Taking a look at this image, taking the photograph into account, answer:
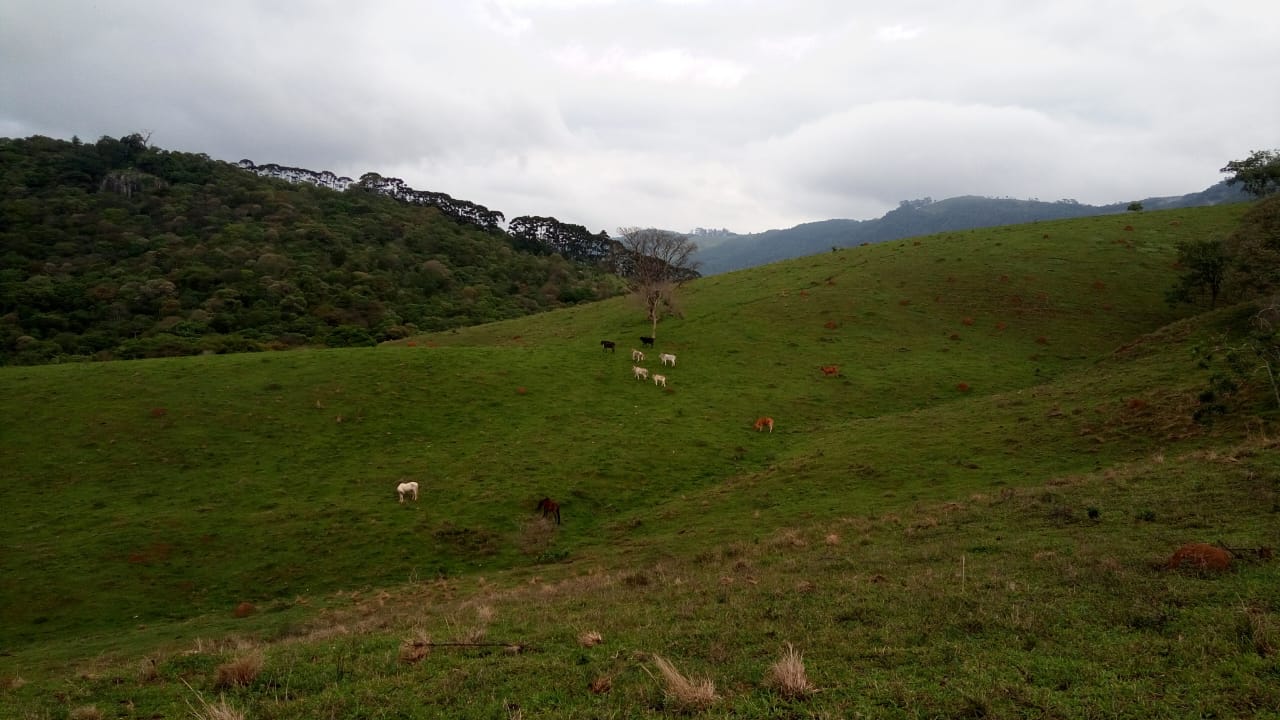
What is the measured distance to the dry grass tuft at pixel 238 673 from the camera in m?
8.35

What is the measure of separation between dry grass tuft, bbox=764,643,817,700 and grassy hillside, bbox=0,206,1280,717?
16cm

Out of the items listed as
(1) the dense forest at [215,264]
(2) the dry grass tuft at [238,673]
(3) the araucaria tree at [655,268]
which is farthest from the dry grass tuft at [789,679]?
(1) the dense forest at [215,264]

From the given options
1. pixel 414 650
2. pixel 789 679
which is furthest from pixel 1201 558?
pixel 414 650

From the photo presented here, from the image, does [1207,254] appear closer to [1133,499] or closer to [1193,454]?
[1193,454]

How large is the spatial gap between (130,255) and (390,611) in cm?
10388

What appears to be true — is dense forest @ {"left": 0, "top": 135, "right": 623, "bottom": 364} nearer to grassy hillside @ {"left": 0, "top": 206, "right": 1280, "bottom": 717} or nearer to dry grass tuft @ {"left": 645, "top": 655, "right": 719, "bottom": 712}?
grassy hillside @ {"left": 0, "top": 206, "right": 1280, "bottom": 717}

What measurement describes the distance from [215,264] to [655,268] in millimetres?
78022

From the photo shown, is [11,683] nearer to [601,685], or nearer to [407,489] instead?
[601,685]

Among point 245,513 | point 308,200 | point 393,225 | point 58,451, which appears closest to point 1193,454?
point 245,513

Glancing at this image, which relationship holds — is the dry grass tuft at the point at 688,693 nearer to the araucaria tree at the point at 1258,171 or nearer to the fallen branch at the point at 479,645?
the fallen branch at the point at 479,645

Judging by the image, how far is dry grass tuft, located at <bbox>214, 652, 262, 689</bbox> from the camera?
8352mm

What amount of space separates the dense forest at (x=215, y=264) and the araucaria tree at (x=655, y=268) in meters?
33.1

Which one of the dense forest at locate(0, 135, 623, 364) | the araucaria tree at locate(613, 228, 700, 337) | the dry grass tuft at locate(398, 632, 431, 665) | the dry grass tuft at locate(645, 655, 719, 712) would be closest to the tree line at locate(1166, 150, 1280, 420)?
the dry grass tuft at locate(645, 655, 719, 712)

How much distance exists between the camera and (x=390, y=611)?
50.8ft
